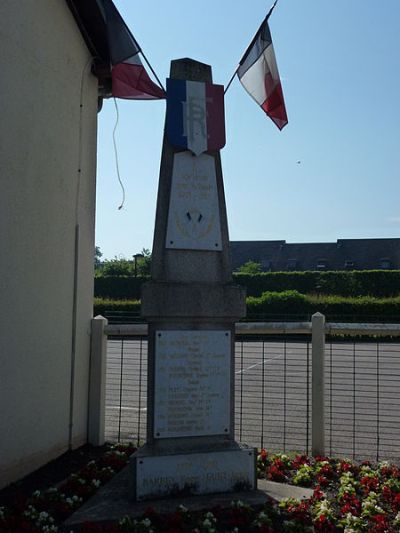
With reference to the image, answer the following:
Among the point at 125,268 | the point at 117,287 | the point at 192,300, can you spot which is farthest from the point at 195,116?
the point at 125,268

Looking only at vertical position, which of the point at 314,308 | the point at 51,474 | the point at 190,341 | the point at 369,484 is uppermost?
the point at 190,341

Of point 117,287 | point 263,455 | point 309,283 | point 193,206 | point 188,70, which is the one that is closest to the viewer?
point 193,206

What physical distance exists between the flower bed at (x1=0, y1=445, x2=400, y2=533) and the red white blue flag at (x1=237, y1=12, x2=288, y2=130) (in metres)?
3.32

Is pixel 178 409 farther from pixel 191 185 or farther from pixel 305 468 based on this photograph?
pixel 191 185

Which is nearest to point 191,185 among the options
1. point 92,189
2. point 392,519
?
point 92,189

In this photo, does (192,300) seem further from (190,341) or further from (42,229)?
(42,229)

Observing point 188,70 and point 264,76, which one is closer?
point 188,70

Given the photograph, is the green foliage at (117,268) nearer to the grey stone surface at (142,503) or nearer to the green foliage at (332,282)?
the green foliage at (332,282)

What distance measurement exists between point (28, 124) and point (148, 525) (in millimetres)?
3363

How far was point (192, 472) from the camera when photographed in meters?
4.41

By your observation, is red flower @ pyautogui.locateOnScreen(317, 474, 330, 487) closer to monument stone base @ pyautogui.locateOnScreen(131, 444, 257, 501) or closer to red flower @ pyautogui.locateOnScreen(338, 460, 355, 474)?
red flower @ pyautogui.locateOnScreen(338, 460, 355, 474)

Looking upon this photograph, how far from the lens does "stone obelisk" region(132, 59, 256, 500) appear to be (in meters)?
4.43

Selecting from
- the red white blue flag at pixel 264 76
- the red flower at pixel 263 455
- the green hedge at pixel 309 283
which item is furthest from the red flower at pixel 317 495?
the green hedge at pixel 309 283

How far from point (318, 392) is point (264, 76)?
3121 millimetres
